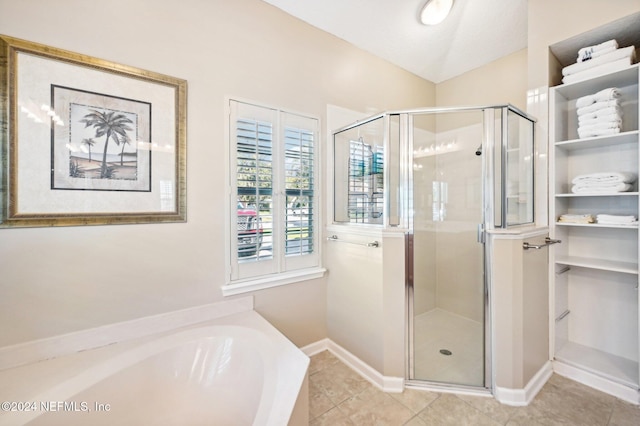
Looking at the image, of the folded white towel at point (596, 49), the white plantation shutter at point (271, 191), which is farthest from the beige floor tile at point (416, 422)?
the folded white towel at point (596, 49)

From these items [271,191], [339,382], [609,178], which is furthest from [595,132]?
[339,382]

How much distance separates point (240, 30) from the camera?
5.74 ft

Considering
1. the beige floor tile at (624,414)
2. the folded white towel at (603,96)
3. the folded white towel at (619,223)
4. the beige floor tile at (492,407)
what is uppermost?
the folded white towel at (603,96)

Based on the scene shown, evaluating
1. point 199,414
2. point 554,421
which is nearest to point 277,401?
point 199,414

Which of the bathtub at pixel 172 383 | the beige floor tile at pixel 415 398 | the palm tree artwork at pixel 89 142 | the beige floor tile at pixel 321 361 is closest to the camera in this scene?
the bathtub at pixel 172 383

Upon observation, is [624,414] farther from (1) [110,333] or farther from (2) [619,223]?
(1) [110,333]

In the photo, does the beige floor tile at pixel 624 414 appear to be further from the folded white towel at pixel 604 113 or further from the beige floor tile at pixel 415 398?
the folded white towel at pixel 604 113

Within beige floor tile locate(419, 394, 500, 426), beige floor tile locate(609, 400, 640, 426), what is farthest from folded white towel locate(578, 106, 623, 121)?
beige floor tile locate(419, 394, 500, 426)

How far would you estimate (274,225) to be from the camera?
74.5 inches

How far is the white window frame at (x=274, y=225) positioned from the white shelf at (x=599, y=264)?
1825 millimetres

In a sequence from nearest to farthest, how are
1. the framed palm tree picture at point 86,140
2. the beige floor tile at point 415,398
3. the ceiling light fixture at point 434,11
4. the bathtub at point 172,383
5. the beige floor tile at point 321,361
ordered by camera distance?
1. the bathtub at point 172,383
2. the framed palm tree picture at point 86,140
3. the beige floor tile at point 415,398
4. the beige floor tile at point 321,361
5. the ceiling light fixture at point 434,11

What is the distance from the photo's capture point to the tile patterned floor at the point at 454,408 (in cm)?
143

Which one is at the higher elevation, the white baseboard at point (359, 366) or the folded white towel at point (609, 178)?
the folded white towel at point (609, 178)

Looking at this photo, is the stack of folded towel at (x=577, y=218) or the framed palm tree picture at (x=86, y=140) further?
the stack of folded towel at (x=577, y=218)
